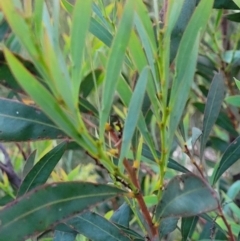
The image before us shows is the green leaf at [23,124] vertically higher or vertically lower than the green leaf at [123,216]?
higher

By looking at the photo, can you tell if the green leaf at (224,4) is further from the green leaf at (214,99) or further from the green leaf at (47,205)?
the green leaf at (47,205)

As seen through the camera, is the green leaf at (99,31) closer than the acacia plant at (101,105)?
No

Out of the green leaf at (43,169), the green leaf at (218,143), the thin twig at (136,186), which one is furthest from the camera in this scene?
the green leaf at (218,143)

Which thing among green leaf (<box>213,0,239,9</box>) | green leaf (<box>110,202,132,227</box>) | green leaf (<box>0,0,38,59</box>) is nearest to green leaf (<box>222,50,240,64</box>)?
green leaf (<box>213,0,239,9</box>)

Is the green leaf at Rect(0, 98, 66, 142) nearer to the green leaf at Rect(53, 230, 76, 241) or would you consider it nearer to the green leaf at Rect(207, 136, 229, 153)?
the green leaf at Rect(53, 230, 76, 241)

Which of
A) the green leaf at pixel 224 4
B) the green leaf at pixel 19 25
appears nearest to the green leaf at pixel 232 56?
the green leaf at pixel 224 4

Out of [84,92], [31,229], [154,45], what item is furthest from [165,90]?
[84,92]
